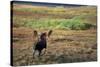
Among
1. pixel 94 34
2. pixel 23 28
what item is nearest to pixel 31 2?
pixel 23 28

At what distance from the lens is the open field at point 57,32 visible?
2.19 metres

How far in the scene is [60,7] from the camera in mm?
2375

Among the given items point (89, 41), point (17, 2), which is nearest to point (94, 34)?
point (89, 41)

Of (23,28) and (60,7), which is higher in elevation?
(60,7)

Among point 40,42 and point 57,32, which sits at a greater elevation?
point 57,32

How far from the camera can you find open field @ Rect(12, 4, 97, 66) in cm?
219

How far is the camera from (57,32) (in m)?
2.35

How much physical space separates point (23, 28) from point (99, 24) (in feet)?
3.23

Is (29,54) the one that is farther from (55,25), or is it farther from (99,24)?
(99,24)

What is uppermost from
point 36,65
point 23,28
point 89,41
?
point 23,28

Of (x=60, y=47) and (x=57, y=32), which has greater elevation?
(x=57, y=32)

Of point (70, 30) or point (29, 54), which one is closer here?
point (29, 54)
